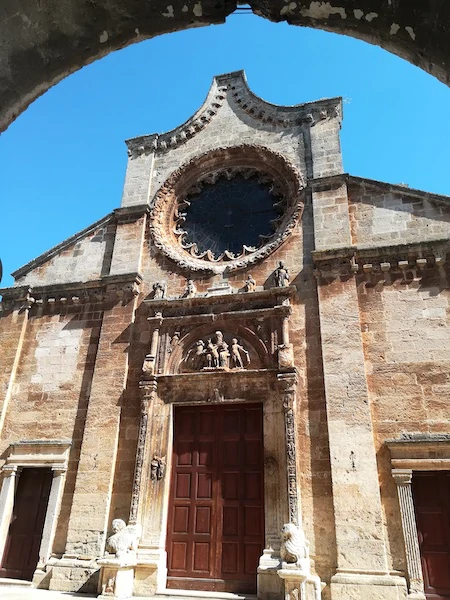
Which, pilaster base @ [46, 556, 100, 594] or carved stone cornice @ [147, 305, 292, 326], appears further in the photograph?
carved stone cornice @ [147, 305, 292, 326]

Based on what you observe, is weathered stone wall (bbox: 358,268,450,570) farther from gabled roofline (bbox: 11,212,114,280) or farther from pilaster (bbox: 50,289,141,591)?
gabled roofline (bbox: 11,212,114,280)

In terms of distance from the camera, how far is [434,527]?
25.3 feet

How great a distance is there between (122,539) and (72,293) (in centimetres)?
574

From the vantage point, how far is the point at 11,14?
2502 mm

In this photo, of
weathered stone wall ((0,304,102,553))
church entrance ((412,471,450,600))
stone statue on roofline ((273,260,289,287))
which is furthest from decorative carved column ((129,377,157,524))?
church entrance ((412,471,450,600))

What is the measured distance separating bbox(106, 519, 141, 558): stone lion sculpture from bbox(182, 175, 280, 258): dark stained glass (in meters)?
6.05

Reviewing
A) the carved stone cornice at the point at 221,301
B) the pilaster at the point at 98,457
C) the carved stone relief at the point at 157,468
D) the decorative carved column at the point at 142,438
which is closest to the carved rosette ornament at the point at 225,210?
the carved stone cornice at the point at 221,301

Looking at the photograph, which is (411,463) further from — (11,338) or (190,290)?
(11,338)

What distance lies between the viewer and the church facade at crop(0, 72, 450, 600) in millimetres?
7930

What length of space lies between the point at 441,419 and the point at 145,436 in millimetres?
5334

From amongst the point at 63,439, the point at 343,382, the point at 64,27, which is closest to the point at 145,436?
the point at 63,439

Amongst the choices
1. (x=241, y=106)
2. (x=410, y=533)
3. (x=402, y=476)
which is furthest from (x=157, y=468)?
(x=241, y=106)

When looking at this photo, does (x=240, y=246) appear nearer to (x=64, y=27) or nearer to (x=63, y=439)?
(x=63, y=439)

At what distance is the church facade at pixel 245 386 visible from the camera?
793 centimetres
